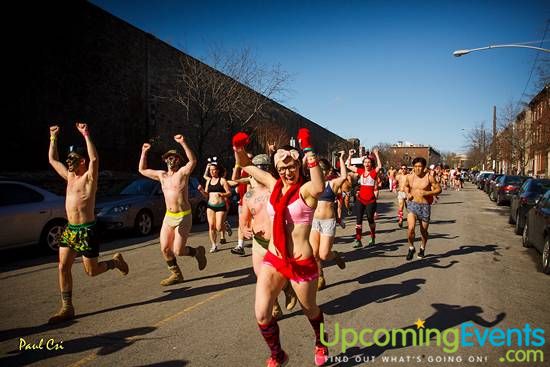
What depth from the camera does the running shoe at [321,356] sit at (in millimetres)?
3404

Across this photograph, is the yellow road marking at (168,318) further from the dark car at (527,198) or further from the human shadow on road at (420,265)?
the dark car at (527,198)

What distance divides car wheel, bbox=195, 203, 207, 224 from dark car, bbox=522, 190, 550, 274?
376 inches

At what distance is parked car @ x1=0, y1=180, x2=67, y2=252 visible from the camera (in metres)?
7.63

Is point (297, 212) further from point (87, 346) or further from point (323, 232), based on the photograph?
point (87, 346)

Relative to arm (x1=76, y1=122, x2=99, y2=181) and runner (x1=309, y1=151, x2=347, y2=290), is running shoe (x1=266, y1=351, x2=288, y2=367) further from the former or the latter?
arm (x1=76, y1=122, x2=99, y2=181)

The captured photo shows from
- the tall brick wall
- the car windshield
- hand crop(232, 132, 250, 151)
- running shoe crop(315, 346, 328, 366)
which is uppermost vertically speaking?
the tall brick wall

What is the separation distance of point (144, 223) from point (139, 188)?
4.12 feet

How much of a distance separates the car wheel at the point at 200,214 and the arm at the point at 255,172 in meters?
9.75

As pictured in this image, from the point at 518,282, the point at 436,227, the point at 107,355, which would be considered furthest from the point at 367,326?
the point at 436,227

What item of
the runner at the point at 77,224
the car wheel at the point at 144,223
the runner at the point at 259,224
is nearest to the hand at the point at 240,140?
the runner at the point at 259,224

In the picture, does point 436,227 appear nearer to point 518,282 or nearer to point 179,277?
point 518,282

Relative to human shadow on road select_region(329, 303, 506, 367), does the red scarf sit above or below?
above

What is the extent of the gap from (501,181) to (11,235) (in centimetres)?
2241

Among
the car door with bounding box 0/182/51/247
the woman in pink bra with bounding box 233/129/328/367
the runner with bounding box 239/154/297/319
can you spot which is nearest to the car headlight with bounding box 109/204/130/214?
the car door with bounding box 0/182/51/247
